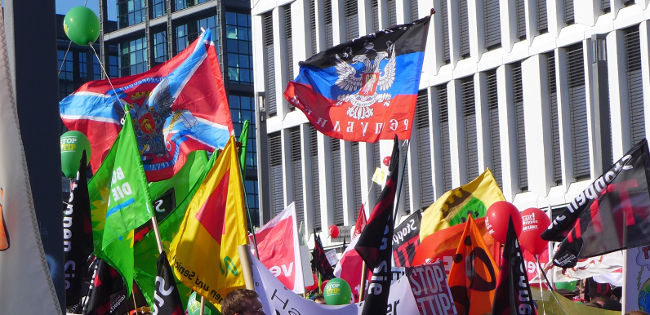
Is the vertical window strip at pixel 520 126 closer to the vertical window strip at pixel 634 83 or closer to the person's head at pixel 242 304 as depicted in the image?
the vertical window strip at pixel 634 83

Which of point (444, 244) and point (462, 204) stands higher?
point (462, 204)

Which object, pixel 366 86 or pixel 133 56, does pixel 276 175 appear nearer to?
pixel 133 56

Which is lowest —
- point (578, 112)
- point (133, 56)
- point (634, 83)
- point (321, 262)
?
point (321, 262)

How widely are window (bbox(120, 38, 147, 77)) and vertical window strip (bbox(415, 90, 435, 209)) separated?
26.0 m

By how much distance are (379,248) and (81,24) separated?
231 inches

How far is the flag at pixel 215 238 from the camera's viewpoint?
749cm

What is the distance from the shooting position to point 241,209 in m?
7.57

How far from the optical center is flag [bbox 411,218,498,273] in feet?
34.7

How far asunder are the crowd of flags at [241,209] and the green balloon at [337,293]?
65 cm

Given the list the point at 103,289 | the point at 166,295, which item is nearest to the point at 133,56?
the point at 103,289

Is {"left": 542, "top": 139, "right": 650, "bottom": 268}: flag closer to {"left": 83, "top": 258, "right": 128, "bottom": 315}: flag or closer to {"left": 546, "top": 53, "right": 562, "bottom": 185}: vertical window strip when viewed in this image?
{"left": 83, "top": 258, "right": 128, "bottom": 315}: flag

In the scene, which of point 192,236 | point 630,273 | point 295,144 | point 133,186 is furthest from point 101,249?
point 295,144

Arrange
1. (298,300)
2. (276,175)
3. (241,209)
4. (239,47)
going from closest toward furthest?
(298,300) < (241,209) < (276,175) < (239,47)

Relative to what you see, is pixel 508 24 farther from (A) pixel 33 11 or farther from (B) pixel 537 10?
(A) pixel 33 11
